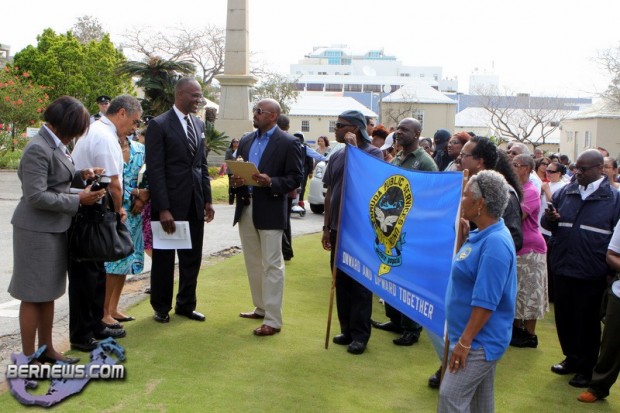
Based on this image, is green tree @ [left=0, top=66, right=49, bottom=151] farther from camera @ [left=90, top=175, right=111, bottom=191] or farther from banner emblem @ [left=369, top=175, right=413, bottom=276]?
banner emblem @ [left=369, top=175, right=413, bottom=276]

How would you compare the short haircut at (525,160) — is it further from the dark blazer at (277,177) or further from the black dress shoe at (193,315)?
the black dress shoe at (193,315)

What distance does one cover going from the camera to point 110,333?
6.26m

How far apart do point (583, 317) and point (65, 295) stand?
551 cm

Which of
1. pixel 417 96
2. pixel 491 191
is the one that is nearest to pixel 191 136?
pixel 491 191

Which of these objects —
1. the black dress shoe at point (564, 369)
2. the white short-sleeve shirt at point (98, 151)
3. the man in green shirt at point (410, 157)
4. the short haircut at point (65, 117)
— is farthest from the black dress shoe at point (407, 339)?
the short haircut at point (65, 117)

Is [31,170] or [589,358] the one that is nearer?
[31,170]

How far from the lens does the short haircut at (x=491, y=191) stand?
3963 mm

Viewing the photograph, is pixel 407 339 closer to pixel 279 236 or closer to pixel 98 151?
pixel 279 236

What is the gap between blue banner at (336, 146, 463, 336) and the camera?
4.89m

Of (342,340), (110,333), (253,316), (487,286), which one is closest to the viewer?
(487,286)

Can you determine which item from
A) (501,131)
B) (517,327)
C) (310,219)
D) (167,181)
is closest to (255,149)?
(167,181)

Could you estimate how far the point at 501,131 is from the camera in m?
70.5

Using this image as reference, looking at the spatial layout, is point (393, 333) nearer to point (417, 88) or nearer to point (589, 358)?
point (589, 358)

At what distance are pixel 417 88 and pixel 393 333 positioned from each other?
72748 millimetres
